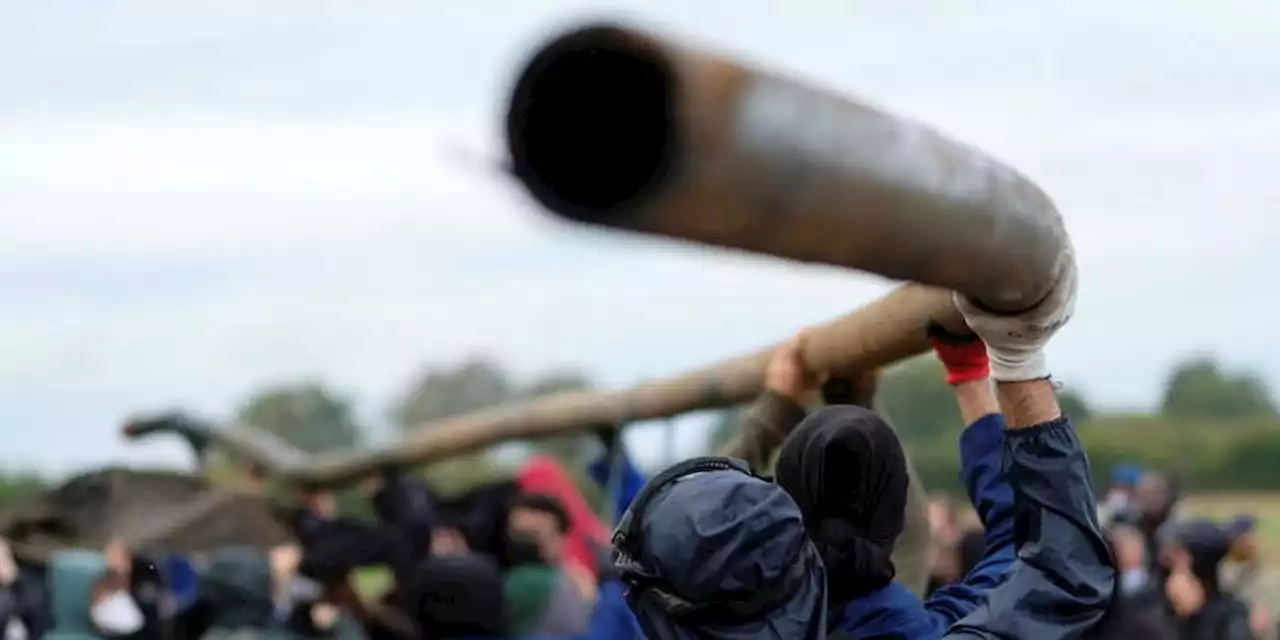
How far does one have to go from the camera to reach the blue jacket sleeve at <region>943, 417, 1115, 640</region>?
3037 millimetres

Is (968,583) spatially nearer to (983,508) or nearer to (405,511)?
(983,508)

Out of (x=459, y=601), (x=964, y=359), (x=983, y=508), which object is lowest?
(x=459, y=601)

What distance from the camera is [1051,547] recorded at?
3.08 metres

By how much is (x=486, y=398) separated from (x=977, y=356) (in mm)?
30872

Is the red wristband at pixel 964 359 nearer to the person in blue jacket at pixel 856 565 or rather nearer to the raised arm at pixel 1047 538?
the person in blue jacket at pixel 856 565

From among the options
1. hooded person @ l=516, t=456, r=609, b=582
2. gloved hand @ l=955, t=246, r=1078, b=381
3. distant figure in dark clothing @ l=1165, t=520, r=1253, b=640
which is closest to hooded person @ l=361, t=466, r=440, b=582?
hooded person @ l=516, t=456, r=609, b=582

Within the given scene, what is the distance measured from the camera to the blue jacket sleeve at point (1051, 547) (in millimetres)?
3037

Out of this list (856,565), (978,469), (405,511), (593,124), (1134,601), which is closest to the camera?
(593,124)

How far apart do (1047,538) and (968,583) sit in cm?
56

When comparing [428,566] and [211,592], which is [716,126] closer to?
[428,566]

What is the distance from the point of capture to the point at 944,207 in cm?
Answer: 178

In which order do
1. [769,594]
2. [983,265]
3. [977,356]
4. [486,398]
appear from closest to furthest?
[983,265] < [769,594] < [977,356] < [486,398]

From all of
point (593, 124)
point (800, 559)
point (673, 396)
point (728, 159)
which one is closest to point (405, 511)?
point (673, 396)

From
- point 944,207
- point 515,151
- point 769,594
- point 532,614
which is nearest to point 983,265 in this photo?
point 944,207
